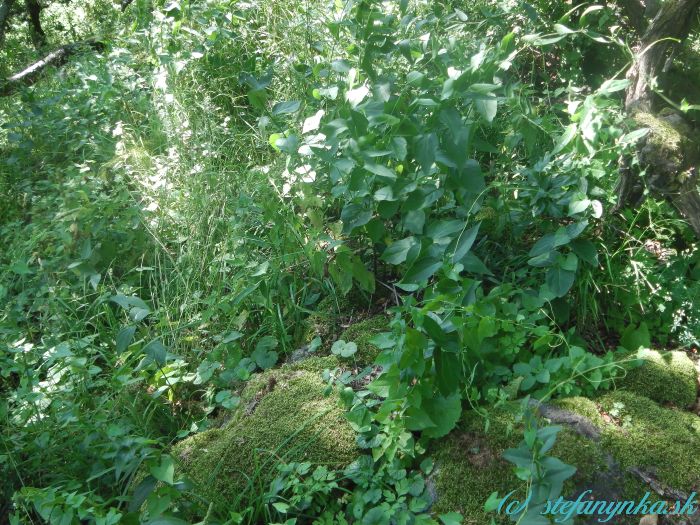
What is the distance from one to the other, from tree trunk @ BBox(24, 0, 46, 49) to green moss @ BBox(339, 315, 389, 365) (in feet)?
21.8

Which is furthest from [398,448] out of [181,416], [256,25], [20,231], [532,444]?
[256,25]

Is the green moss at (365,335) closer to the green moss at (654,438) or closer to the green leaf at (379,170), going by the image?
the green leaf at (379,170)

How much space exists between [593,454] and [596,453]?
1 cm

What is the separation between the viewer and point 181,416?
2602 mm

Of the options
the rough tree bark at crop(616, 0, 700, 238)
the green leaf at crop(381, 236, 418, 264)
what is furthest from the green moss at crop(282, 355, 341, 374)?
the rough tree bark at crop(616, 0, 700, 238)

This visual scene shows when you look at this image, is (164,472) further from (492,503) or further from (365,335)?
(365,335)

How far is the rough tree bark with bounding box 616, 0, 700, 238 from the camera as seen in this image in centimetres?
263

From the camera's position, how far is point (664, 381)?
2229mm

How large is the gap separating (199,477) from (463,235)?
1181 millimetres

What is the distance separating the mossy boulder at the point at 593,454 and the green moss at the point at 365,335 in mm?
530

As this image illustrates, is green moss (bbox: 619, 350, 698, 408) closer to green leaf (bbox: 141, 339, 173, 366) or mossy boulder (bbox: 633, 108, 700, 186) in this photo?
mossy boulder (bbox: 633, 108, 700, 186)

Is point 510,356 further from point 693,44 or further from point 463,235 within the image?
point 693,44

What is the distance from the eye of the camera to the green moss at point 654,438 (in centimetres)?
188

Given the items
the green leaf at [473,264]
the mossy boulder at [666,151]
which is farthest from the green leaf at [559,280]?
the mossy boulder at [666,151]
